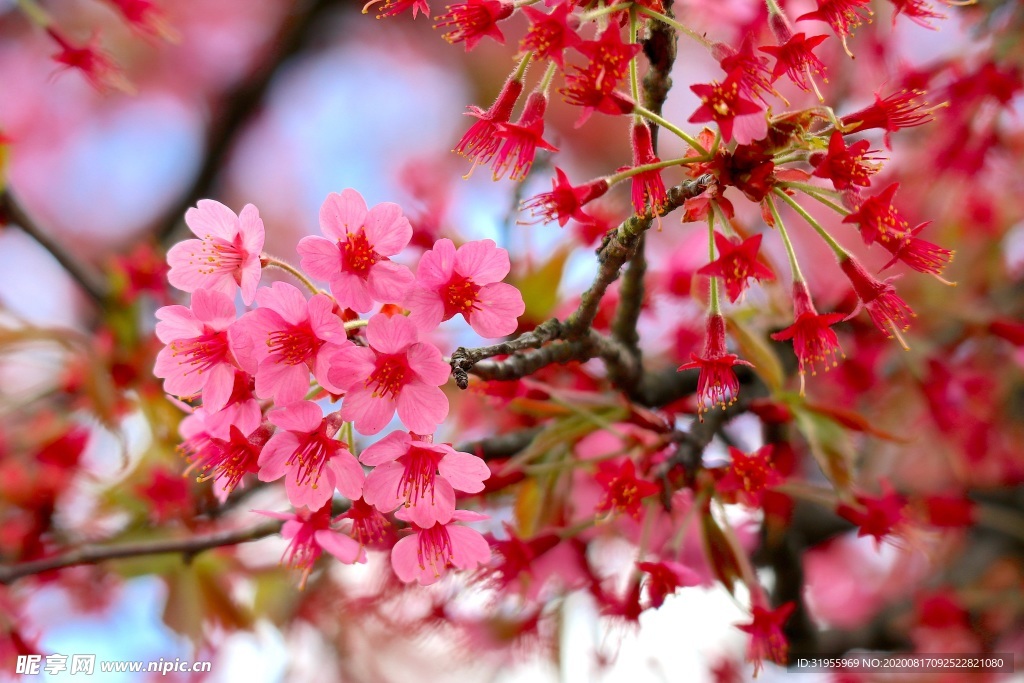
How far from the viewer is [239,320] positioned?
0.56 meters

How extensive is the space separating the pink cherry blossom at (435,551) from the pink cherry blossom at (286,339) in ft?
0.52

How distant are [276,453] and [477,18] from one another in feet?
1.10

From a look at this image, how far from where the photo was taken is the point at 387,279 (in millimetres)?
564

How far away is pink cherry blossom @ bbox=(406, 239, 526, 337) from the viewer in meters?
0.56

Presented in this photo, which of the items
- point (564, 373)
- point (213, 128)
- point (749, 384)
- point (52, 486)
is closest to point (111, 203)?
point (213, 128)

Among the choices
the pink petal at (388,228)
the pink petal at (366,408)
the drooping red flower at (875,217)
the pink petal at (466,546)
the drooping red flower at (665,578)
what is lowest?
the drooping red flower at (665,578)

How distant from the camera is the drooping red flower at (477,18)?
0.57m

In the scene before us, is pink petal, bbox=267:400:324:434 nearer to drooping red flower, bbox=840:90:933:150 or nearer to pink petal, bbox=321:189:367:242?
pink petal, bbox=321:189:367:242

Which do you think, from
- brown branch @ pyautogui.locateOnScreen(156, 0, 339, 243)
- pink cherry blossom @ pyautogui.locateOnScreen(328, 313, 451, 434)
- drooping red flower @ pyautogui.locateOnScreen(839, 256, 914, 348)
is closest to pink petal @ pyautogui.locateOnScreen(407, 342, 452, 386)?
pink cherry blossom @ pyautogui.locateOnScreen(328, 313, 451, 434)

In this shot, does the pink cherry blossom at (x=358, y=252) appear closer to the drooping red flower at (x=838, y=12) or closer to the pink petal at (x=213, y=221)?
the pink petal at (x=213, y=221)

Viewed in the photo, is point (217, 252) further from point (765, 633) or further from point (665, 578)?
point (765, 633)

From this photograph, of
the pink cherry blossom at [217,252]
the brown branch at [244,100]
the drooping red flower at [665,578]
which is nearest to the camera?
the pink cherry blossom at [217,252]

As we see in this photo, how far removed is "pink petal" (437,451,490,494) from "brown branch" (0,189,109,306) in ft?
2.53

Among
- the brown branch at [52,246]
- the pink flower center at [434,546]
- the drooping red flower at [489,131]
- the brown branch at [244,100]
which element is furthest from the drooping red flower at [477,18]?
the brown branch at [244,100]
